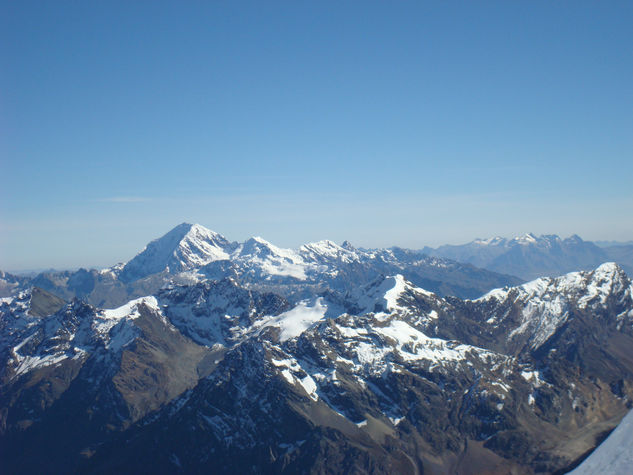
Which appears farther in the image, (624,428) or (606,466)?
(624,428)
